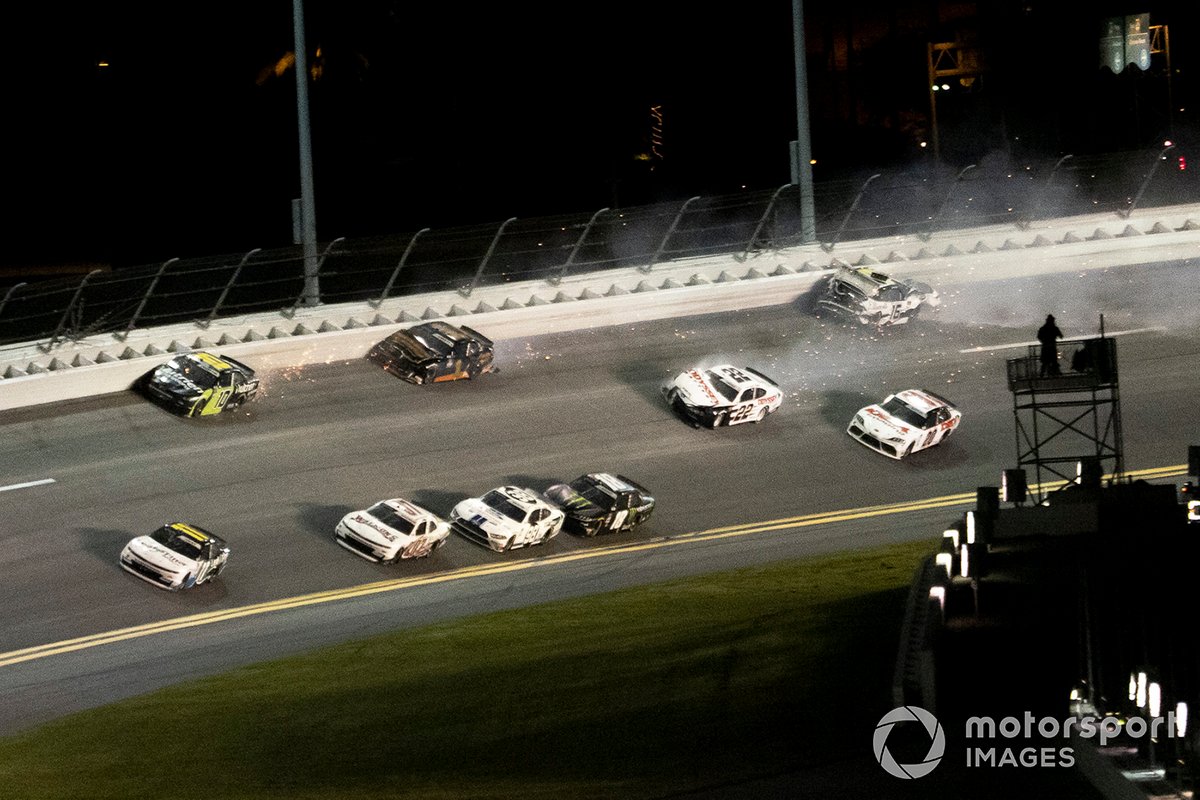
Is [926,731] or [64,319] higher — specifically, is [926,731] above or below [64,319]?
below

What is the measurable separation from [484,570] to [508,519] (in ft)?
3.05

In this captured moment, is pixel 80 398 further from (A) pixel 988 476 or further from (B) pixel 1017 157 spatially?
(B) pixel 1017 157

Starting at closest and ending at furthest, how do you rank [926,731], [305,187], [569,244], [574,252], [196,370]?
1. [926,731]
2. [196,370]
3. [305,187]
4. [574,252]
5. [569,244]

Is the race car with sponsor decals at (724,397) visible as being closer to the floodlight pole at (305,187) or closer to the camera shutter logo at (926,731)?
the floodlight pole at (305,187)

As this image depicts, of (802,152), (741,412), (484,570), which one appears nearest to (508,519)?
(484,570)

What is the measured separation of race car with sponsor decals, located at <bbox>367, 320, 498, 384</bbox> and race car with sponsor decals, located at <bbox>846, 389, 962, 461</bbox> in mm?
7812

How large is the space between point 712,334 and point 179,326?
1110cm

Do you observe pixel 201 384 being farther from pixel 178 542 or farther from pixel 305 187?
pixel 178 542

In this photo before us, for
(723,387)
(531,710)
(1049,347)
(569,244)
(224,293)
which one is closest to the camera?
(531,710)

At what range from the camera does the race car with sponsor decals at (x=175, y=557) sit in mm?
26281

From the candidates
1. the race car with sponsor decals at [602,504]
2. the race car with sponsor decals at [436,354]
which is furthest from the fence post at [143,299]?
the race car with sponsor decals at [602,504]

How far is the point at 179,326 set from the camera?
3444cm

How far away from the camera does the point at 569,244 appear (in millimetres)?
36844

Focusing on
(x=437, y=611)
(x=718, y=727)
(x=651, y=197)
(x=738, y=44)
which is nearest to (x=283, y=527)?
(x=437, y=611)
